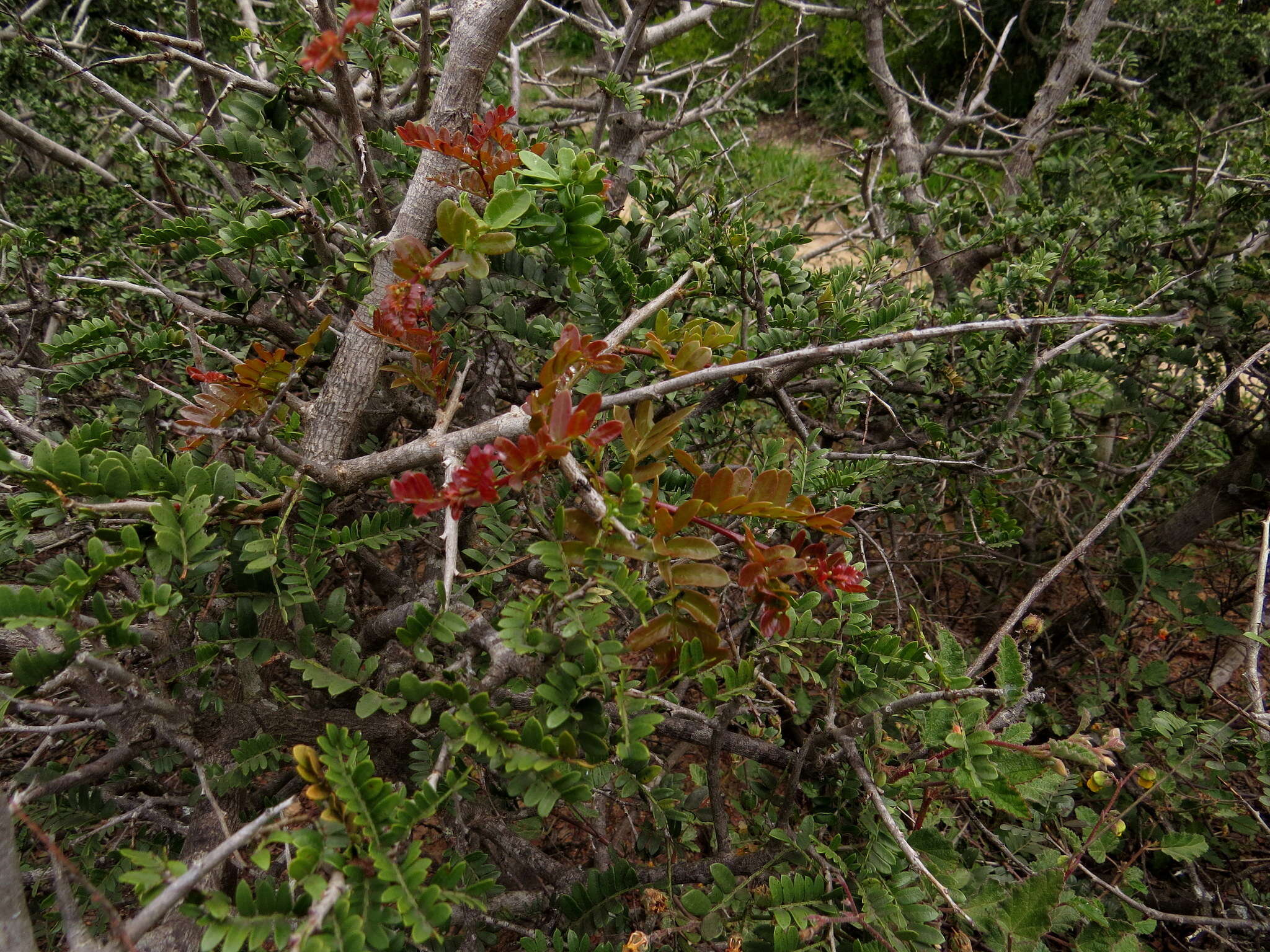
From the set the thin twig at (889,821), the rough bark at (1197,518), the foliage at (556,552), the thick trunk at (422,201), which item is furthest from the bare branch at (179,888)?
the rough bark at (1197,518)

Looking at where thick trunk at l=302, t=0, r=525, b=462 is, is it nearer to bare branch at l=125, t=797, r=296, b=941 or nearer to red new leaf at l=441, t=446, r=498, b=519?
red new leaf at l=441, t=446, r=498, b=519

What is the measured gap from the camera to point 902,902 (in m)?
0.91

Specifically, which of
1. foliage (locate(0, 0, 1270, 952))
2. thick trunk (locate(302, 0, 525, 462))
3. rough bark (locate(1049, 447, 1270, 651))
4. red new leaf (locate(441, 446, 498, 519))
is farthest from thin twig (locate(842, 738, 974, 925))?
rough bark (locate(1049, 447, 1270, 651))

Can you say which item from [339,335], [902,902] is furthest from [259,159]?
[902,902]

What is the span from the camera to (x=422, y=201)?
1058 millimetres

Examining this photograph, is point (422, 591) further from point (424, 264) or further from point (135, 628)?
point (424, 264)

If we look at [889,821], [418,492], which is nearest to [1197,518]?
[889,821]

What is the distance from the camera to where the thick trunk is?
3.34 ft

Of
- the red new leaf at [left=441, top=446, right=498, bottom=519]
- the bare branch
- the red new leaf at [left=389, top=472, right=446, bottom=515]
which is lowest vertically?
the bare branch

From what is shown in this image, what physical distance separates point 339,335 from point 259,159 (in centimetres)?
32

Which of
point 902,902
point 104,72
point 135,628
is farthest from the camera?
point 104,72

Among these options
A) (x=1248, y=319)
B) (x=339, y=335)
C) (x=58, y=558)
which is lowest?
(x=58, y=558)

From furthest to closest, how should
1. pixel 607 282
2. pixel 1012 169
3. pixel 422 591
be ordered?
pixel 1012 169, pixel 607 282, pixel 422 591

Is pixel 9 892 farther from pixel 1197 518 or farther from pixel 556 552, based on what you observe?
pixel 1197 518
